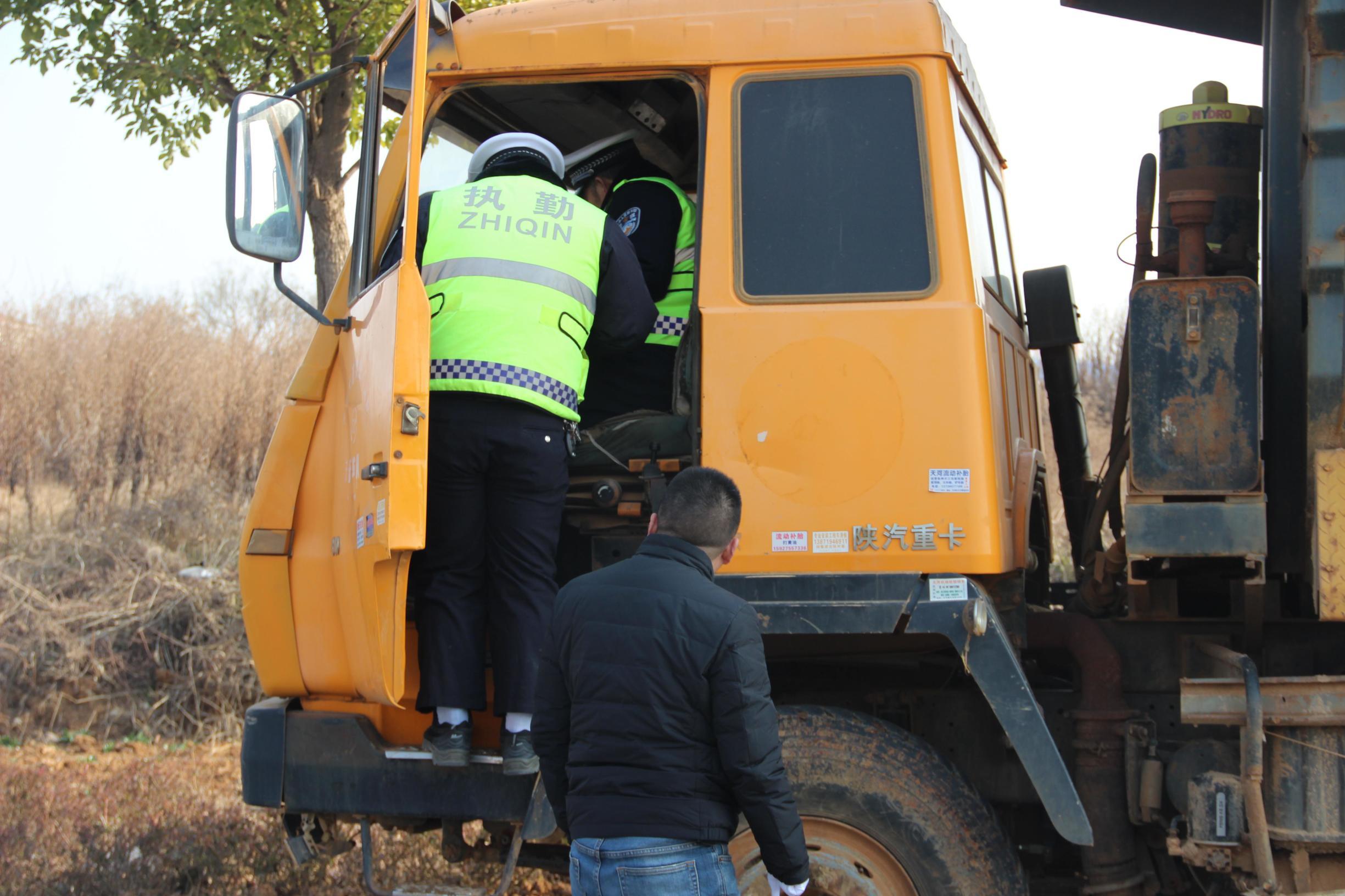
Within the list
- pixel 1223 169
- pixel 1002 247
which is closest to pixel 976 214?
pixel 1223 169

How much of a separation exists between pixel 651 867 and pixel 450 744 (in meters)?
1.08

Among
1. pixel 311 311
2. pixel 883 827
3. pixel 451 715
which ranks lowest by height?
pixel 883 827

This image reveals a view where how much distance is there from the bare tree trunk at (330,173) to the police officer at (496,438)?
4.14m

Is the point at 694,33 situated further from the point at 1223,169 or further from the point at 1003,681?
the point at 1003,681

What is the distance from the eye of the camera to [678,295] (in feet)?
12.4

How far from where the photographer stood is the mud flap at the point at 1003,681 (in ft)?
9.96

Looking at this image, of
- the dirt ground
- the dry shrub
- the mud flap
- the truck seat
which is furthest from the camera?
the dry shrub

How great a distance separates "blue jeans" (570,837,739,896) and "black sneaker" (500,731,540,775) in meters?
0.88

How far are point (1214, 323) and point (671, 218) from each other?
62.7 inches

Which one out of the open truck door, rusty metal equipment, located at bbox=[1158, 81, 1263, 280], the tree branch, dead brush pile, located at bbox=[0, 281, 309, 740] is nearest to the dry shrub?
dead brush pile, located at bbox=[0, 281, 309, 740]

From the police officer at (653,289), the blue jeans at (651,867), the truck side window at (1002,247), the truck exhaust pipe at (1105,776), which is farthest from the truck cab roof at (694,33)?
the blue jeans at (651,867)

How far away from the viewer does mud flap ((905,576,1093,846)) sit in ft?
9.96

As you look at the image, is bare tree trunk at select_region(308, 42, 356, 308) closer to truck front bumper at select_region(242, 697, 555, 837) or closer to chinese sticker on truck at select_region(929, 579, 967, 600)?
truck front bumper at select_region(242, 697, 555, 837)

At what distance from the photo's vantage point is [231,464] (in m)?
11.2
